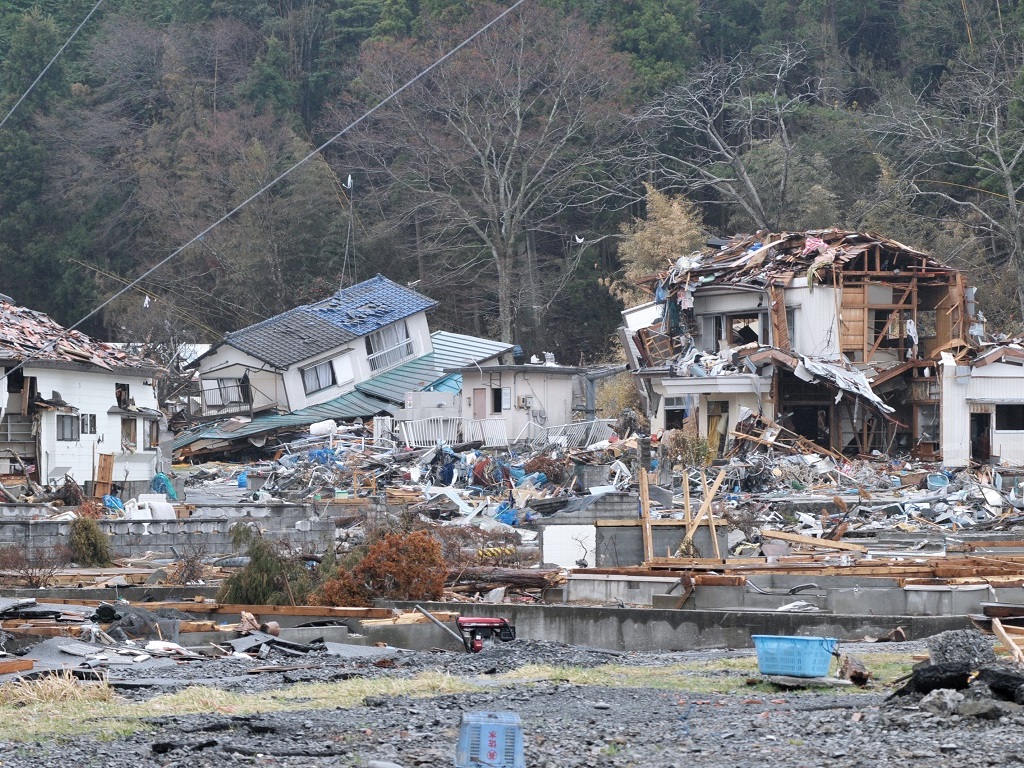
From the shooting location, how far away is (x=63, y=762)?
8.29m

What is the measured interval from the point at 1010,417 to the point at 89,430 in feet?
74.2

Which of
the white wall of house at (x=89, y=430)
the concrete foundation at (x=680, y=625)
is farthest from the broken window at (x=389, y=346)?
the concrete foundation at (x=680, y=625)

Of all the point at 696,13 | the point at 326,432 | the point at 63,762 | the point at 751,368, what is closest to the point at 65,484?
the point at 326,432

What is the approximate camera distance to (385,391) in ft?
152

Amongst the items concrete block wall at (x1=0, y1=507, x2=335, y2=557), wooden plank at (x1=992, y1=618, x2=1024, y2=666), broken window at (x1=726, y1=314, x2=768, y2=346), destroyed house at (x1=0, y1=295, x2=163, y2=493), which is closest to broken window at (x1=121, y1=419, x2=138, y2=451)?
destroyed house at (x1=0, y1=295, x2=163, y2=493)

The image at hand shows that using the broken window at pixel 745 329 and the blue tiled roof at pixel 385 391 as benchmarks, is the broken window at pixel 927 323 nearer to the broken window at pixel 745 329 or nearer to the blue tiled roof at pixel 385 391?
the broken window at pixel 745 329

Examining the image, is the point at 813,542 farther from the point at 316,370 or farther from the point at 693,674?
the point at 316,370

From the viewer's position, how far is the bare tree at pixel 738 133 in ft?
164

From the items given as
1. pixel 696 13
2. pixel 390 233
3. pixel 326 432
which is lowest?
pixel 326 432

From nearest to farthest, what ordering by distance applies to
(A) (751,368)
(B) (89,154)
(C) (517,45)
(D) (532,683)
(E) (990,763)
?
(E) (990,763), (D) (532,683), (A) (751,368), (C) (517,45), (B) (89,154)

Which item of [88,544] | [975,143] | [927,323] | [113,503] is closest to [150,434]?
[113,503]

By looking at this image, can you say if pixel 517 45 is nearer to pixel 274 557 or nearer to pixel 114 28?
pixel 114 28

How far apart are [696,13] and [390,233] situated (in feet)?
49.7

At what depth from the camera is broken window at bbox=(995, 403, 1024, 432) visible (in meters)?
36.3
